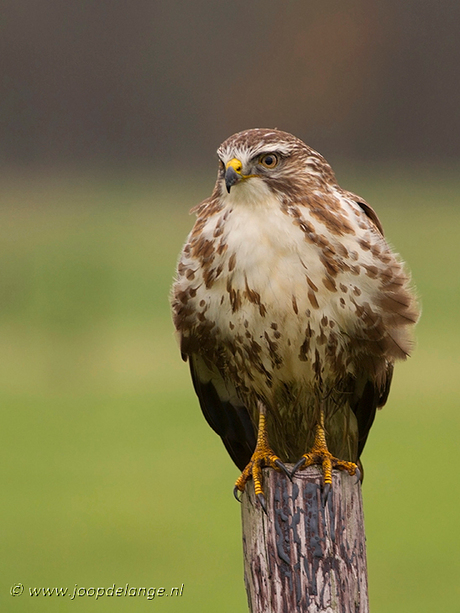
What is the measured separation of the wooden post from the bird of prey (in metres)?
0.17

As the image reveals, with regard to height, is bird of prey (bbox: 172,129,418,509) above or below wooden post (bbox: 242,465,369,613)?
above

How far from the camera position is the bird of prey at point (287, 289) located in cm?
223

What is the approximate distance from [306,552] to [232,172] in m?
0.89

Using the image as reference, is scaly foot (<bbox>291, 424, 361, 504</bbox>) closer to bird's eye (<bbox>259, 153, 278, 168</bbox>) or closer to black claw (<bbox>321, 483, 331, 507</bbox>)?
black claw (<bbox>321, 483, 331, 507</bbox>)

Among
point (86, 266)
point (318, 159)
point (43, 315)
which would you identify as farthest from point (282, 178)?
point (86, 266)

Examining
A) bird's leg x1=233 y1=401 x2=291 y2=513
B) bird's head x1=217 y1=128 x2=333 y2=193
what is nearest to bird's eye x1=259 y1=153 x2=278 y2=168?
bird's head x1=217 y1=128 x2=333 y2=193

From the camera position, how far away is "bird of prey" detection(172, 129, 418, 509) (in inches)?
88.0

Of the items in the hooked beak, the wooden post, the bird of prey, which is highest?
the hooked beak

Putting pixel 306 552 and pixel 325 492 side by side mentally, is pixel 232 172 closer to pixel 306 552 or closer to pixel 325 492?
pixel 325 492

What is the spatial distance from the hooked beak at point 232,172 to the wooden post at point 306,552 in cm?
71

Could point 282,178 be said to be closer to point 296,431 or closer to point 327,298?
point 327,298

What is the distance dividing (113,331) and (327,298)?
305 inches

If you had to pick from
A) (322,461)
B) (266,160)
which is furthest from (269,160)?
(322,461)

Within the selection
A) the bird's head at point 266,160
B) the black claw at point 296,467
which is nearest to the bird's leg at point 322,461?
the black claw at point 296,467
